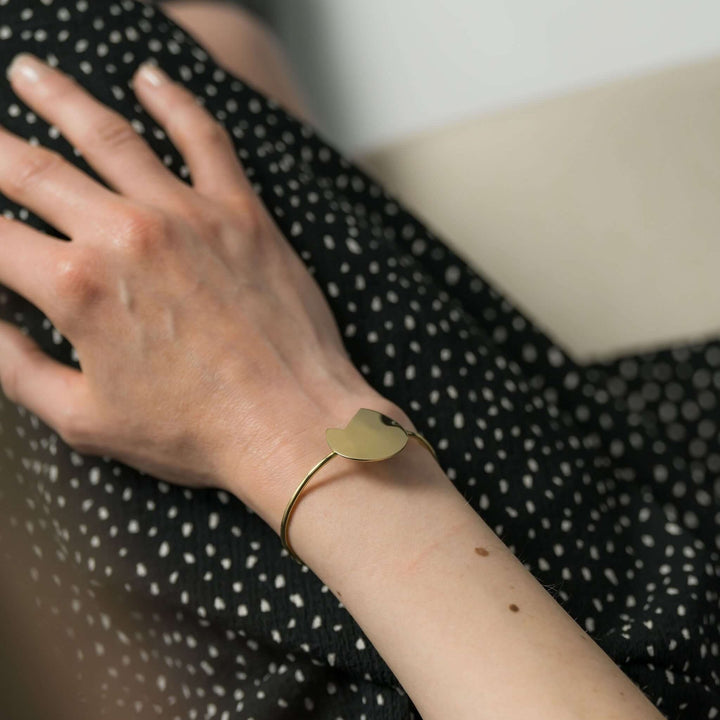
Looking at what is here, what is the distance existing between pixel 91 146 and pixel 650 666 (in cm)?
51

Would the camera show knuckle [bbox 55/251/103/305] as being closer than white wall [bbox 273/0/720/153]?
Yes

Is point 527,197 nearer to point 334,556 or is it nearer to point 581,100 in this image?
point 581,100

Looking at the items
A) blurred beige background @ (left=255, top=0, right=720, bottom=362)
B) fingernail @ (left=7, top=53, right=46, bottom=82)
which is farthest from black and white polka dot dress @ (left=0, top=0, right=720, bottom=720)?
blurred beige background @ (left=255, top=0, right=720, bottom=362)

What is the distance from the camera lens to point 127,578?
58 centimetres

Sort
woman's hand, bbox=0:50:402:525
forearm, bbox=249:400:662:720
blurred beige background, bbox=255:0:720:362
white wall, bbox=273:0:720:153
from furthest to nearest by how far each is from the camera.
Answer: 1. white wall, bbox=273:0:720:153
2. blurred beige background, bbox=255:0:720:362
3. woman's hand, bbox=0:50:402:525
4. forearm, bbox=249:400:662:720

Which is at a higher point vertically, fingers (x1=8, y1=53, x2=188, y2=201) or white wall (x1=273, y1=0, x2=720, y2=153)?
fingers (x1=8, y1=53, x2=188, y2=201)

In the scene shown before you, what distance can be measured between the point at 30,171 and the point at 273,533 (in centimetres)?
29

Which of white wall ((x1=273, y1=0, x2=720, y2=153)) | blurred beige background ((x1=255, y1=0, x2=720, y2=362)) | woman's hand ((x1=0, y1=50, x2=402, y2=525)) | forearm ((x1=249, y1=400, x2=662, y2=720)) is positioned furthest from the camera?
white wall ((x1=273, y1=0, x2=720, y2=153))

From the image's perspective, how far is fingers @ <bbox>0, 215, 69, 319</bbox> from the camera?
22.6 inches

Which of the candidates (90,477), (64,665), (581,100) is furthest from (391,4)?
(64,665)

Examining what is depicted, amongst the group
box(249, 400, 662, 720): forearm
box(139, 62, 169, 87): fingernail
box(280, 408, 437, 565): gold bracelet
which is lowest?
box(249, 400, 662, 720): forearm

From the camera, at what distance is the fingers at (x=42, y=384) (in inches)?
22.7

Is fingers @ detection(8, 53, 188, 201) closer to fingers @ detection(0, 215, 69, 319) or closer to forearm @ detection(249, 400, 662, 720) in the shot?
fingers @ detection(0, 215, 69, 319)

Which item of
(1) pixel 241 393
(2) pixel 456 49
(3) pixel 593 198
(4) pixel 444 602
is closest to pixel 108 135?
(1) pixel 241 393
